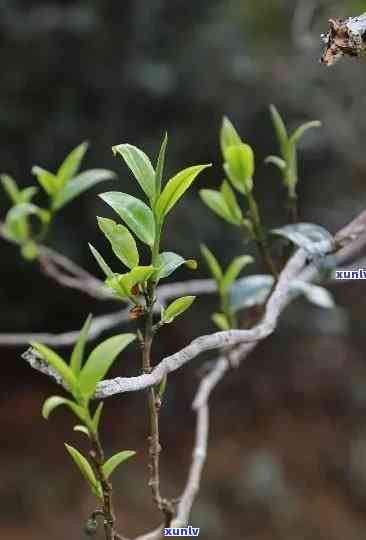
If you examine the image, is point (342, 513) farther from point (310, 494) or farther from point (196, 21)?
point (196, 21)

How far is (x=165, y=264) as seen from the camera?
1.24 ft

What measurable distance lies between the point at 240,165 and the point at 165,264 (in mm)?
194

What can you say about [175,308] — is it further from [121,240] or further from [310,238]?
[310,238]

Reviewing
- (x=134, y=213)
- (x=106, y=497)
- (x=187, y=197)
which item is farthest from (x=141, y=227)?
(x=187, y=197)

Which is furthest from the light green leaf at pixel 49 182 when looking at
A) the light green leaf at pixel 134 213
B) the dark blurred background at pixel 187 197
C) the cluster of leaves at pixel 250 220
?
the dark blurred background at pixel 187 197

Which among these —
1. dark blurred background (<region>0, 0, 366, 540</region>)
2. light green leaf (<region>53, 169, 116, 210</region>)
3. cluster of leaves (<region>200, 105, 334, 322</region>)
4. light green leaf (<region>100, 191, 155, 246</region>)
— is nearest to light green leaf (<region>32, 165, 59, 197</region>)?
light green leaf (<region>53, 169, 116, 210</region>)

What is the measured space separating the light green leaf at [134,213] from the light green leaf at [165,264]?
0.4 inches

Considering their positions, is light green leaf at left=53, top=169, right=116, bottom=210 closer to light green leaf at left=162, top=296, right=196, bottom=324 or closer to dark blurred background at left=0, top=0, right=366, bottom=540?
light green leaf at left=162, top=296, right=196, bottom=324

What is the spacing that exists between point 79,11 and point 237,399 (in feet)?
3.93

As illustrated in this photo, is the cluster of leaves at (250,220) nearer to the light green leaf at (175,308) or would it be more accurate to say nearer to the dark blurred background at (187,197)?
the light green leaf at (175,308)

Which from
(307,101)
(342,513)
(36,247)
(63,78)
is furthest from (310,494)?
(36,247)

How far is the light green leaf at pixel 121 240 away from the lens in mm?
366

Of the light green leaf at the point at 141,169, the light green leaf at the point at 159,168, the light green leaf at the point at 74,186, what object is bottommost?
the light green leaf at the point at 159,168

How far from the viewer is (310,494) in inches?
78.3
